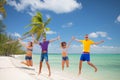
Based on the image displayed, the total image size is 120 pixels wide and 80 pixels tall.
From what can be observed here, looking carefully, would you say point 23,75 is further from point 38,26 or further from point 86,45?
point 38,26

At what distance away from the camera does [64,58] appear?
15344 millimetres

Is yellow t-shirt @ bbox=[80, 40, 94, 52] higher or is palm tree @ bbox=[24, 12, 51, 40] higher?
palm tree @ bbox=[24, 12, 51, 40]

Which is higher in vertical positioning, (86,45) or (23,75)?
(86,45)

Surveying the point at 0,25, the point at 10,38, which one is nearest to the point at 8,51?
the point at 10,38

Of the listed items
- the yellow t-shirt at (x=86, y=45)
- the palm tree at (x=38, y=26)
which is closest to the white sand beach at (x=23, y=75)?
the yellow t-shirt at (x=86, y=45)

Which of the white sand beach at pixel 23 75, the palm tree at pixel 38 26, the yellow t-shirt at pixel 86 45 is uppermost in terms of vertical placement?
the palm tree at pixel 38 26

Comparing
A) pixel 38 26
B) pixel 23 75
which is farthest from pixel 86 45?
pixel 38 26

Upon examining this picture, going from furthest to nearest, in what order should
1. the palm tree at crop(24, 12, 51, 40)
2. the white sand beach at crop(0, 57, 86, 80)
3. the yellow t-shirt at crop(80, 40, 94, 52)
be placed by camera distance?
the palm tree at crop(24, 12, 51, 40) → the white sand beach at crop(0, 57, 86, 80) → the yellow t-shirt at crop(80, 40, 94, 52)

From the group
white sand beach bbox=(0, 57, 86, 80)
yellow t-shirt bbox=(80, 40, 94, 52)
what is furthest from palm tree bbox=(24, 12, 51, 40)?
yellow t-shirt bbox=(80, 40, 94, 52)

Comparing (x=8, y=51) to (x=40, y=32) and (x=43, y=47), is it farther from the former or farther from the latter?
(x=43, y=47)

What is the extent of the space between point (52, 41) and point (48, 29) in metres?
30.6

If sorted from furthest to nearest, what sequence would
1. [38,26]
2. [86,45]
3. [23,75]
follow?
[38,26]
[23,75]
[86,45]

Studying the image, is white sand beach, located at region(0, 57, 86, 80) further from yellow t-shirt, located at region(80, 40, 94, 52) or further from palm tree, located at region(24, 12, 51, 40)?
palm tree, located at region(24, 12, 51, 40)

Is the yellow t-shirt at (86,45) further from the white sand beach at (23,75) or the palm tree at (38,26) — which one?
the palm tree at (38,26)
